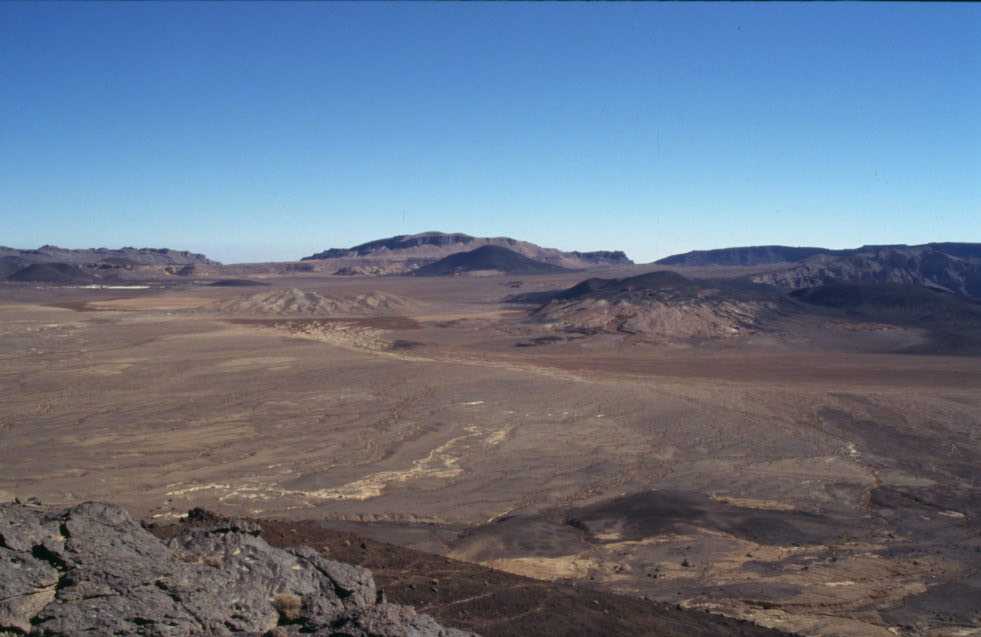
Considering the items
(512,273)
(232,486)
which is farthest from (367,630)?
(512,273)

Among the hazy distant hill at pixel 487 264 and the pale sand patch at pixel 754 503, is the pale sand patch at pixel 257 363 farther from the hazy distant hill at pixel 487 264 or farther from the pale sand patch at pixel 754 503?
the hazy distant hill at pixel 487 264

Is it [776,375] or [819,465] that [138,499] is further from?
[776,375]

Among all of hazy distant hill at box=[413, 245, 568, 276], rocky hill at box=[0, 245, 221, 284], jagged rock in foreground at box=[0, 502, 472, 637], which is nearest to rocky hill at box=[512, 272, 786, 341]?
jagged rock in foreground at box=[0, 502, 472, 637]

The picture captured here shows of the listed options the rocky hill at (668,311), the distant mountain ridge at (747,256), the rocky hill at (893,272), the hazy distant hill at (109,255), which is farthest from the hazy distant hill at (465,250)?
the rocky hill at (668,311)

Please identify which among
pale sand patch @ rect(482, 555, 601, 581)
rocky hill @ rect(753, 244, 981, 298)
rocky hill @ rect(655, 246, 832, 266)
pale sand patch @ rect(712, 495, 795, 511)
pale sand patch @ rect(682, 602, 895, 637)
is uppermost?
rocky hill @ rect(655, 246, 832, 266)

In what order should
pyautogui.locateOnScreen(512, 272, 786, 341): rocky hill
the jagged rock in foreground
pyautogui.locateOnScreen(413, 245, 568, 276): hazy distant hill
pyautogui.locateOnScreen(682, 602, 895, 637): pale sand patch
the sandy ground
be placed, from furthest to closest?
pyautogui.locateOnScreen(413, 245, 568, 276): hazy distant hill
pyautogui.locateOnScreen(512, 272, 786, 341): rocky hill
the sandy ground
pyautogui.locateOnScreen(682, 602, 895, 637): pale sand patch
the jagged rock in foreground

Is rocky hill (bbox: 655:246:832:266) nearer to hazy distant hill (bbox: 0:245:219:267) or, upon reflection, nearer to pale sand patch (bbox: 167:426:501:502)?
hazy distant hill (bbox: 0:245:219:267)
